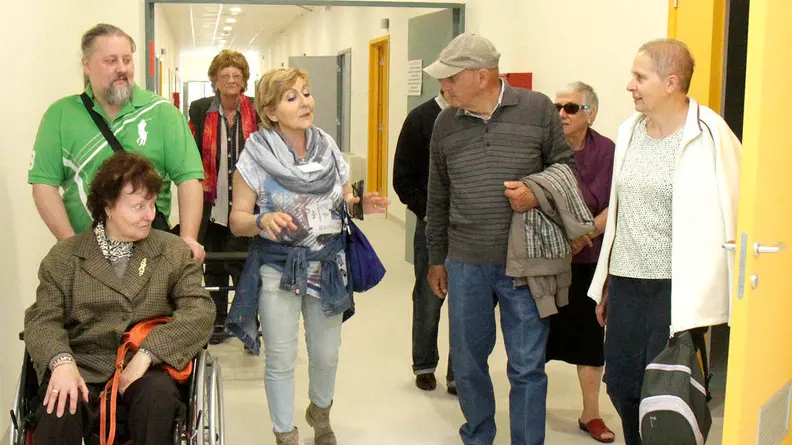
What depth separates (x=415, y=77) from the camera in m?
7.55

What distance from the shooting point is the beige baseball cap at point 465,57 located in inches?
120

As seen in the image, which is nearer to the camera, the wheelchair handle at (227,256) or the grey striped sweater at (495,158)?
the grey striped sweater at (495,158)

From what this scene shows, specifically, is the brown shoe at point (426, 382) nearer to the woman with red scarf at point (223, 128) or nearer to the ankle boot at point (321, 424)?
the ankle boot at point (321, 424)

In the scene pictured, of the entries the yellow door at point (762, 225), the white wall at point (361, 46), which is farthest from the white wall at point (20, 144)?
the white wall at point (361, 46)

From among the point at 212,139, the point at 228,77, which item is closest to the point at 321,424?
the point at 212,139

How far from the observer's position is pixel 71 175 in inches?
121

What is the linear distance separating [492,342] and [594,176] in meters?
0.77

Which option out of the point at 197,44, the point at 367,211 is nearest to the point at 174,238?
the point at 367,211

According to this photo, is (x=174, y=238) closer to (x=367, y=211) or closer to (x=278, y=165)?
(x=278, y=165)

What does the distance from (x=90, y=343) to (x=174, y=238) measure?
393 mm

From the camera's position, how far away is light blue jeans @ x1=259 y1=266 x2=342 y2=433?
3.19 m

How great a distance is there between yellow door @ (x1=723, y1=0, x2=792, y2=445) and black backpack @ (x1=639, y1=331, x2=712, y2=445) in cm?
14

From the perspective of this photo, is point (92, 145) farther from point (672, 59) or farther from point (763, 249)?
point (763, 249)

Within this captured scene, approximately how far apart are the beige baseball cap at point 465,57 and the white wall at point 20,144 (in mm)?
1607
